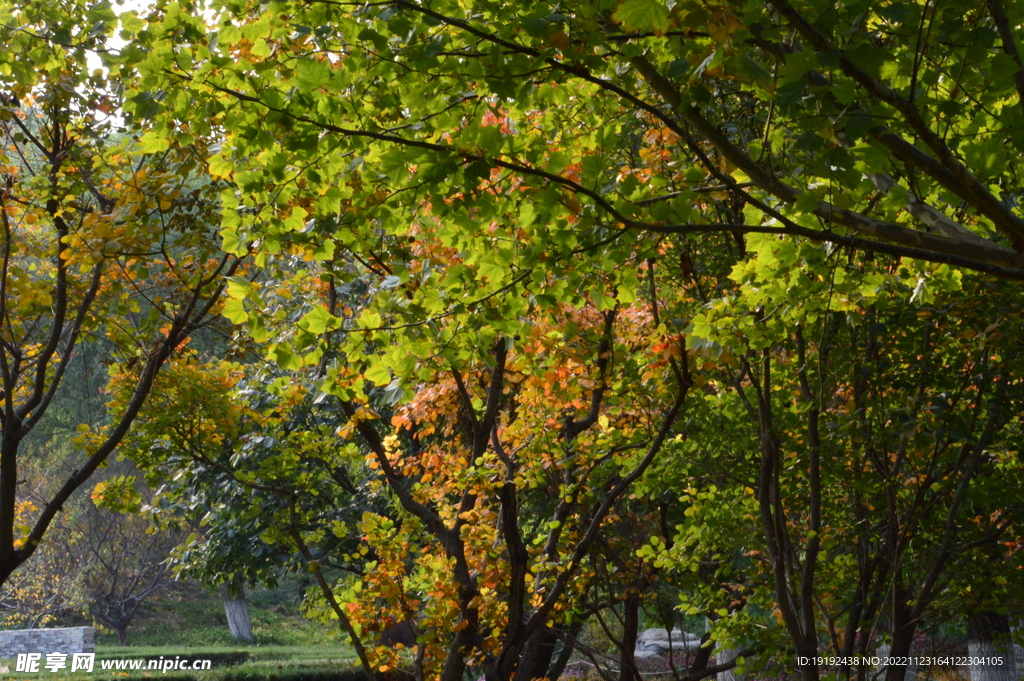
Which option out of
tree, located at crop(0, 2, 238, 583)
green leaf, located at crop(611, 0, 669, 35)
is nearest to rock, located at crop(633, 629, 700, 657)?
tree, located at crop(0, 2, 238, 583)

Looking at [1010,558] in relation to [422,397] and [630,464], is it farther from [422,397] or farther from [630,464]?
[422,397]

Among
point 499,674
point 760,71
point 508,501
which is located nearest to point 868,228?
point 760,71

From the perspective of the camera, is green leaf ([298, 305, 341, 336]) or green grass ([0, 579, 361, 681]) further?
green grass ([0, 579, 361, 681])

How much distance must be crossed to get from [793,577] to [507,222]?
3.27 meters

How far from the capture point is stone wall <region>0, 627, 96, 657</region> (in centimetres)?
1827

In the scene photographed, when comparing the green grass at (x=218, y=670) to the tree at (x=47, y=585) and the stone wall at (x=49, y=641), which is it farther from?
the tree at (x=47, y=585)

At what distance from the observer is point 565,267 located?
2.64 meters

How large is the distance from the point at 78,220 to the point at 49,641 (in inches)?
689

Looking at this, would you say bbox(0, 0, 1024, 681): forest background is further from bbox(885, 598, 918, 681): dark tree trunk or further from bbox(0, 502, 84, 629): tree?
bbox(0, 502, 84, 629): tree

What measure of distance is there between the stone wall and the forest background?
13847 mm

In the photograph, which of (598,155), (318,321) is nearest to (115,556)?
(318,321)

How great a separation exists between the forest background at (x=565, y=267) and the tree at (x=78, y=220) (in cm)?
3

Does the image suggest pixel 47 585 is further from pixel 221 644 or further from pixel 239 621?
pixel 239 621

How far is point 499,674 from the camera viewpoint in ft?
14.5
